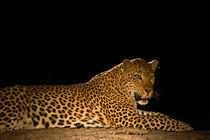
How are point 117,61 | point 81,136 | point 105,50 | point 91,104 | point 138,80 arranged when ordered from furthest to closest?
point 105,50, point 117,61, point 138,80, point 91,104, point 81,136

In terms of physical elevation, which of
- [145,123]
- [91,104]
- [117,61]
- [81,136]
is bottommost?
[81,136]

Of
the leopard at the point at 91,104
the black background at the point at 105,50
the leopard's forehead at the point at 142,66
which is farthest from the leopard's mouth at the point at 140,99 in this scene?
the black background at the point at 105,50

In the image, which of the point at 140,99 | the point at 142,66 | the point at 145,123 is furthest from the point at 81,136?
the point at 142,66

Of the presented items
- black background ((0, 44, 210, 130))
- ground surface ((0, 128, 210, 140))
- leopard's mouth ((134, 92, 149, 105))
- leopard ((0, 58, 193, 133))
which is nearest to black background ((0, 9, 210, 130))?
black background ((0, 44, 210, 130))

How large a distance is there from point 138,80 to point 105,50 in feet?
27.2

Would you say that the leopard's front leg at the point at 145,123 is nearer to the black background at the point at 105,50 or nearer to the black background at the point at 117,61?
the black background at the point at 117,61

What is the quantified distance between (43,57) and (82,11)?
336 cm

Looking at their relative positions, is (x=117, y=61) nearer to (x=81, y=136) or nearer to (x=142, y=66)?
(x=142, y=66)

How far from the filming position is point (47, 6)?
11.3 m

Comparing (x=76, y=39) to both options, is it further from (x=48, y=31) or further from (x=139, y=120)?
(x=139, y=120)

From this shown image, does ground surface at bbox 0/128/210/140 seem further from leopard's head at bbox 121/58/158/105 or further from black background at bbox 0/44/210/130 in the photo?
black background at bbox 0/44/210/130

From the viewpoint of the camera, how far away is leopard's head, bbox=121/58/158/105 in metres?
4.99

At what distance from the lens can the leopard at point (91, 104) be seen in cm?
436

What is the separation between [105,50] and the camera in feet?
43.3
